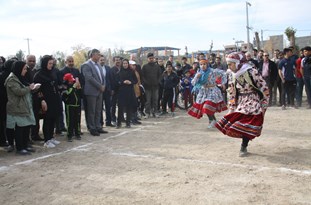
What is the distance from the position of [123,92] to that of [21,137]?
11.6ft

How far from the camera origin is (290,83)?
1258cm

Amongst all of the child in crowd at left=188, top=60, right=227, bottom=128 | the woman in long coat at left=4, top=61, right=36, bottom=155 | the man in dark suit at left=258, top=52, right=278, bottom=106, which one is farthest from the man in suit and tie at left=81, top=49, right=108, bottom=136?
the man in dark suit at left=258, top=52, right=278, bottom=106

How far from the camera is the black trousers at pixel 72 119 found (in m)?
7.95

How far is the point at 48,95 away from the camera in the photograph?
7523mm

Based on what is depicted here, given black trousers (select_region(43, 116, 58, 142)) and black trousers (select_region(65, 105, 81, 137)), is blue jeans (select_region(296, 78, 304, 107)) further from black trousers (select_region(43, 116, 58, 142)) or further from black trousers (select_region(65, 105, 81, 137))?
black trousers (select_region(43, 116, 58, 142))

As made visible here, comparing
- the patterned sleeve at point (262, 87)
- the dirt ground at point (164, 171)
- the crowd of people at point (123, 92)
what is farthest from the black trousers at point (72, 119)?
the patterned sleeve at point (262, 87)

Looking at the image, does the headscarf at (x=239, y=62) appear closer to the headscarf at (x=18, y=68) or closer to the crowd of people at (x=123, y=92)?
the crowd of people at (x=123, y=92)

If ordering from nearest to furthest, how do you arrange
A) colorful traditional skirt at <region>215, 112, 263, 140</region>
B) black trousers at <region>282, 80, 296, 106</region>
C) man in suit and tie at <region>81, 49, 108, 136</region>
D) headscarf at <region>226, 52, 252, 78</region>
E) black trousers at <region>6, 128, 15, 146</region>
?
colorful traditional skirt at <region>215, 112, 263, 140</region> < headscarf at <region>226, 52, 252, 78</region> < black trousers at <region>6, 128, 15, 146</region> < man in suit and tie at <region>81, 49, 108, 136</region> < black trousers at <region>282, 80, 296, 106</region>

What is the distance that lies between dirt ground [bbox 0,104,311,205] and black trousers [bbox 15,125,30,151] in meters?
0.22

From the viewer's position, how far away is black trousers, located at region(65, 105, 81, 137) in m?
7.95

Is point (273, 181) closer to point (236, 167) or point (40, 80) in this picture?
point (236, 167)

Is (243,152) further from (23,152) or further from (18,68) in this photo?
(18,68)

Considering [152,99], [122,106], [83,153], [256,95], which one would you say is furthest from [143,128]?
[256,95]

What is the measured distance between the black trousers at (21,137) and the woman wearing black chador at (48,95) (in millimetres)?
620
